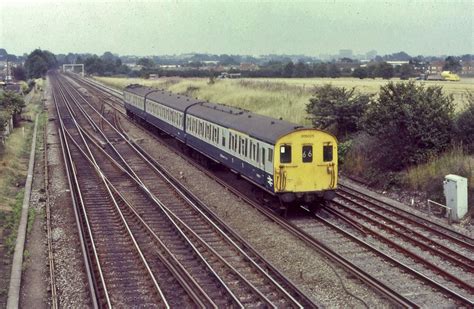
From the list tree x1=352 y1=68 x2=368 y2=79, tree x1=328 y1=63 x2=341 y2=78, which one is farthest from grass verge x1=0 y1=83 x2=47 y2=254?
tree x1=328 y1=63 x2=341 y2=78

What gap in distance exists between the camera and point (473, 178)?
18.1m

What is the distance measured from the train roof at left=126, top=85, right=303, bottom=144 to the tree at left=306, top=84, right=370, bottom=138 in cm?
517

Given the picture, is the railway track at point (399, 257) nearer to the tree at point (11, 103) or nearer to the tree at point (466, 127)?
the tree at point (466, 127)

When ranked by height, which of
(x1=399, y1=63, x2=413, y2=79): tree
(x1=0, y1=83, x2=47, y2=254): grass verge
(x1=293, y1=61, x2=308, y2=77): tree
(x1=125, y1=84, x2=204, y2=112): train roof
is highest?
(x1=293, y1=61, x2=308, y2=77): tree

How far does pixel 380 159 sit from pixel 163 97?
54.5 ft

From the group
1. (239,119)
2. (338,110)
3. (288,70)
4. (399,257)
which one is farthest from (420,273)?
(288,70)

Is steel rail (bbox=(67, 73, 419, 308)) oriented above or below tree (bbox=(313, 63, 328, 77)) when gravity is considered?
below

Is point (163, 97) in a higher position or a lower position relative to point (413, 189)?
higher

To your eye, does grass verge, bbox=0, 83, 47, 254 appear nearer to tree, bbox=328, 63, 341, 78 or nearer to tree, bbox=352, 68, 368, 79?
tree, bbox=352, 68, 368, 79

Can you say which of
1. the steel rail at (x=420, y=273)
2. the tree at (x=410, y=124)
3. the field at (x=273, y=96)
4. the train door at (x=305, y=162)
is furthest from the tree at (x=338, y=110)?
the steel rail at (x=420, y=273)

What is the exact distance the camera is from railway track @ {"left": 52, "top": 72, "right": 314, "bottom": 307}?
11.4m

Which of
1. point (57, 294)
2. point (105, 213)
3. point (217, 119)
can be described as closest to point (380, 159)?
point (217, 119)

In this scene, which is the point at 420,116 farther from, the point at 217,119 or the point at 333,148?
the point at 217,119

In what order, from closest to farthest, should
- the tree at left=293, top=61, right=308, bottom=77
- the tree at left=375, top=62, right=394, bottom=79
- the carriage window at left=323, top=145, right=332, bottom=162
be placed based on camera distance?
the carriage window at left=323, top=145, right=332, bottom=162 → the tree at left=375, top=62, right=394, bottom=79 → the tree at left=293, top=61, right=308, bottom=77
